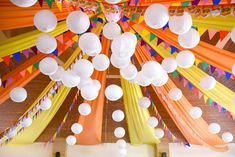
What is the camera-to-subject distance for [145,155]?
5.98m

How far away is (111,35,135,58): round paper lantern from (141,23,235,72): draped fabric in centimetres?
81

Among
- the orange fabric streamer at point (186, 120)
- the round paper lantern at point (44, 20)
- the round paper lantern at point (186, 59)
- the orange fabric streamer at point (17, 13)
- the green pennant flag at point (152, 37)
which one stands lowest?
the orange fabric streamer at point (186, 120)

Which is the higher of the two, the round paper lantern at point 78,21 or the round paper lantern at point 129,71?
the round paper lantern at point 78,21

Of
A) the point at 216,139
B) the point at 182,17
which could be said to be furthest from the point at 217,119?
the point at 182,17

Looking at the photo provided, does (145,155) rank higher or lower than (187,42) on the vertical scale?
lower

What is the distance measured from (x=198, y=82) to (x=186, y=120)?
1.16 meters

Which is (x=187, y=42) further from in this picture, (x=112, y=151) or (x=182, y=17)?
(x=112, y=151)

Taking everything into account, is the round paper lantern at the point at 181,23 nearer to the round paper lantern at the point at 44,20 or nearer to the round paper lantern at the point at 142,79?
the round paper lantern at the point at 142,79

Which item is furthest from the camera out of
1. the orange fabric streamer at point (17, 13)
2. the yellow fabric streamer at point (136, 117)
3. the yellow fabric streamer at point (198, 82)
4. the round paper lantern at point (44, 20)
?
the yellow fabric streamer at point (136, 117)

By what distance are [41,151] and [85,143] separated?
2.77ft

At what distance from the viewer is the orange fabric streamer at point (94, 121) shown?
4129 mm

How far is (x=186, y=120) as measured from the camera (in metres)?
4.64

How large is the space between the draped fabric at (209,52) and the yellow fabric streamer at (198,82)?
0.19 metres

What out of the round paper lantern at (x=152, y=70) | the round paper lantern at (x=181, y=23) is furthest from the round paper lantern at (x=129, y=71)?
the round paper lantern at (x=181, y=23)
